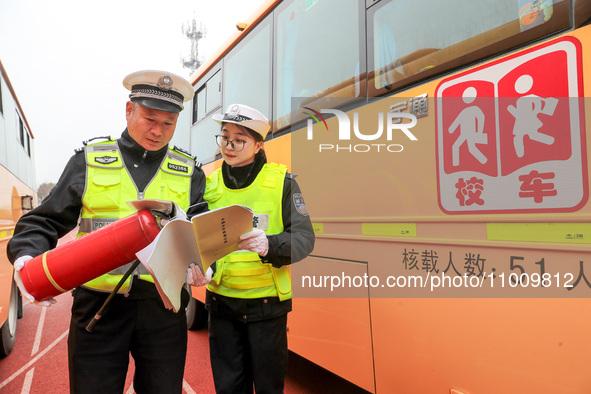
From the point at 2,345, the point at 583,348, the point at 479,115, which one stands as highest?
the point at 479,115

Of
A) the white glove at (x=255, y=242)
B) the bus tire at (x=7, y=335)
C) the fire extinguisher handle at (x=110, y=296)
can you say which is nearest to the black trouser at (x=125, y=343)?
the fire extinguisher handle at (x=110, y=296)

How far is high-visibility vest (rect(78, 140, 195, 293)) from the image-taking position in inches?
62.2

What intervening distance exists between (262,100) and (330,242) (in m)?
1.47

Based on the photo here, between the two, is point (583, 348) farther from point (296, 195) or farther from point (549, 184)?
point (296, 195)

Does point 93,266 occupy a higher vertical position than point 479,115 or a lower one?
lower

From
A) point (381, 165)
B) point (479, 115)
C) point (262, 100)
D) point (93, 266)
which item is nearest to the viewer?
point (93, 266)

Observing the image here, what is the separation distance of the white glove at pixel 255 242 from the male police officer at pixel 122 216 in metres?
0.37

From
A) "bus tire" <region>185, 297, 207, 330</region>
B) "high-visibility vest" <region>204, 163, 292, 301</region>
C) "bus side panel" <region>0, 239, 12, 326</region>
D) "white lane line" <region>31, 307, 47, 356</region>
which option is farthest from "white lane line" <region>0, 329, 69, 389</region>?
"high-visibility vest" <region>204, 163, 292, 301</region>

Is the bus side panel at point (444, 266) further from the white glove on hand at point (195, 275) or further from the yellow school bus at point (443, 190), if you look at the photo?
the white glove on hand at point (195, 275)

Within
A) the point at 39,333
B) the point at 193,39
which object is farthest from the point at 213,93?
the point at 193,39

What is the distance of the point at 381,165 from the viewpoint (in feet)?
6.82

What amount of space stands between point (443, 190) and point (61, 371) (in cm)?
383

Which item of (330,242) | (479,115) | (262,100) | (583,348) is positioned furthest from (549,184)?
(262,100)

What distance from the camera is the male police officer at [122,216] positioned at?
1.54m
